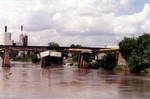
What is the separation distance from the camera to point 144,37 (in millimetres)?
102062

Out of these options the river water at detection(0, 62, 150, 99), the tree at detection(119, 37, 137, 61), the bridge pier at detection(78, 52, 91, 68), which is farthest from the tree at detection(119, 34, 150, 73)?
the river water at detection(0, 62, 150, 99)

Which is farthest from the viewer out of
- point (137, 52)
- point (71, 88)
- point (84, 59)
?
point (84, 59)

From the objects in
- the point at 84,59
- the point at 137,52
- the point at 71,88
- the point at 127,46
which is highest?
the point at 127,46

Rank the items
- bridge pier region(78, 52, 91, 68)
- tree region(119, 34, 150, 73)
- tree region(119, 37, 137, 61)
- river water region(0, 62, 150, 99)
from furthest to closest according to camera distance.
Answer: bridge pier region(78, 52, 91, 68) < tree region(119, 37, 137, 61) < tree region(119, 34, 150, 73) < river water region(0, 62, 150, 99)

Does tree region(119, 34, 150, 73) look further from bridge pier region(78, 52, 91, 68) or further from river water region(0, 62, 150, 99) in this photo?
river water region(0, 62, 150, 99)

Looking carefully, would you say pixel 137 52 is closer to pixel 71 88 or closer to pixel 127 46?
pixel 127 46

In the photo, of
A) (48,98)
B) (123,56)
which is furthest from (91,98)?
(123,56)

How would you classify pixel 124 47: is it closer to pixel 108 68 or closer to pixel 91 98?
pixel 108 68

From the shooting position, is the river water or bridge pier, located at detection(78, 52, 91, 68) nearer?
the river water

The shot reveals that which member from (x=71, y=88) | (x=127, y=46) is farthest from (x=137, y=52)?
(x=71, y=88)

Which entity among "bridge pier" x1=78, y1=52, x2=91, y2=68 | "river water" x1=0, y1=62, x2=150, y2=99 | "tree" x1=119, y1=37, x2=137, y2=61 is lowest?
"river water" x1=0, y1=62, x2=150, y2=99

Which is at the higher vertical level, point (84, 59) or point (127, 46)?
point (127, 46)

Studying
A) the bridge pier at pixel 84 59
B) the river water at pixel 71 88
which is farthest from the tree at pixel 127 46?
the river water at pixel 71 88

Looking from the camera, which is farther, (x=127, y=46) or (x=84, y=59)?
(x=84, y=59)
